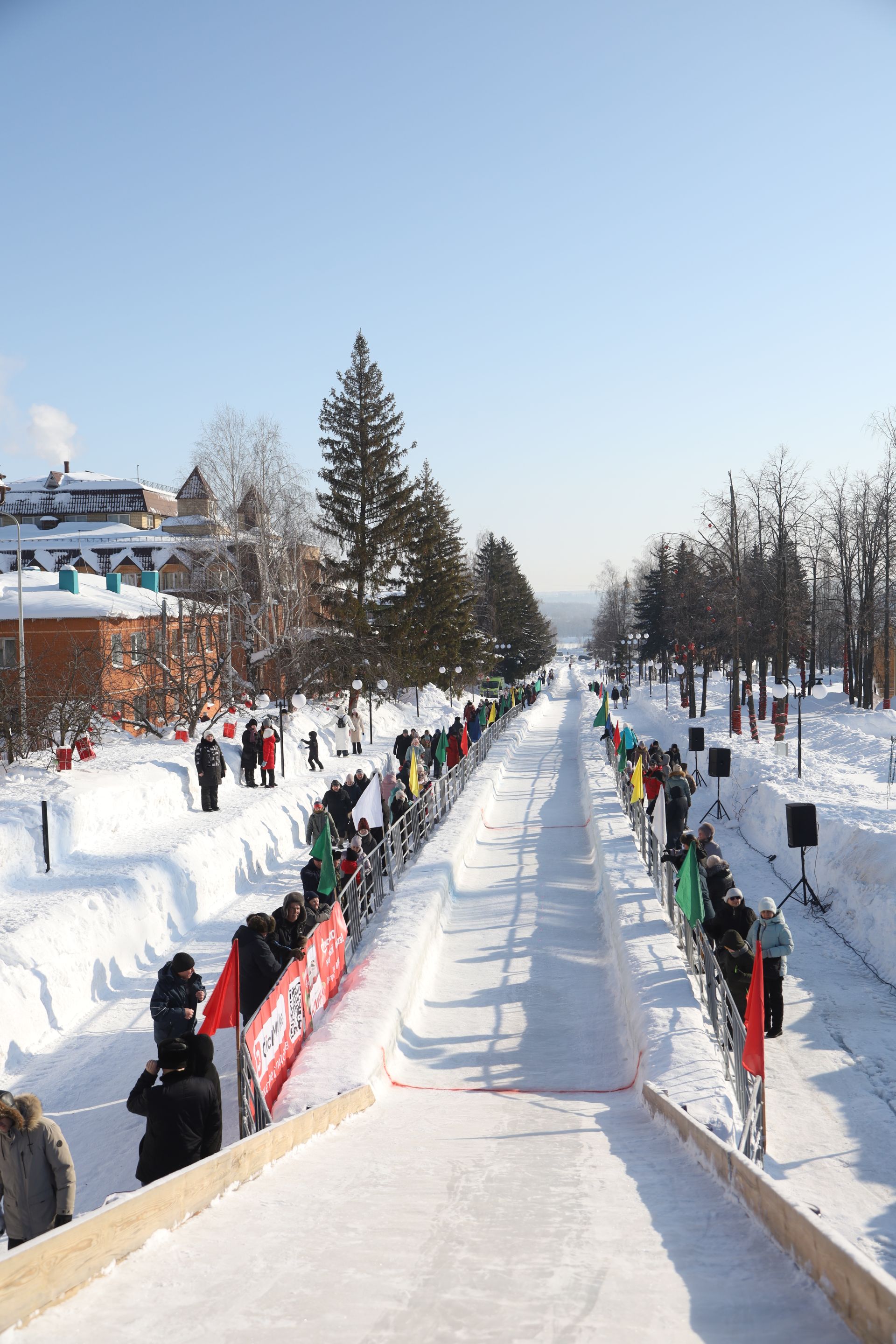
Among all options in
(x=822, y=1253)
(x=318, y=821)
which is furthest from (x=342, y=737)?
(x=822, y=1253)

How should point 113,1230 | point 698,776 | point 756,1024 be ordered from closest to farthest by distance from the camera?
point 113,1230 → point 756,1024 → point 698,776

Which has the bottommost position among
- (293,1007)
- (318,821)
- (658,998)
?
A: (658,998)

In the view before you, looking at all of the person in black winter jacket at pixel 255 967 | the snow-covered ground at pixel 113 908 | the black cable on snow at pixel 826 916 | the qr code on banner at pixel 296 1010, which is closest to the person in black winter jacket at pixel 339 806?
the snow-covered ground at pixel 113 908

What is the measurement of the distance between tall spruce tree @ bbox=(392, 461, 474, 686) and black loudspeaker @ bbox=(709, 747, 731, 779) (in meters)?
19.3

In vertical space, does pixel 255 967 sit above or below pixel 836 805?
above

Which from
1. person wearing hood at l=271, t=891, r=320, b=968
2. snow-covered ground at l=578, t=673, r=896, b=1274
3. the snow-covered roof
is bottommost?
snow-covered ground at l=578, t=673, r=896, b=1274

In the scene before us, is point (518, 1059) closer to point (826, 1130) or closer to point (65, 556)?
point (826, 1130)

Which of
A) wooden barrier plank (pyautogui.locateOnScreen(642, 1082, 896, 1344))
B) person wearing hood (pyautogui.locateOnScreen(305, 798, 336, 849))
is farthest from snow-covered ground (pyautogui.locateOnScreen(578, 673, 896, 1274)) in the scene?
person wearing hood (pyautogui.locateOnScreen(305, 798, 336, 849))

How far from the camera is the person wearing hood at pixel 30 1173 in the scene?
4480 millimetres

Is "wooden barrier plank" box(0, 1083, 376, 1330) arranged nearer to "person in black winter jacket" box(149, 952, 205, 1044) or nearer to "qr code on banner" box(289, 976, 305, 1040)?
"person in black winter jacket" box(149, 952, 205, 1044)

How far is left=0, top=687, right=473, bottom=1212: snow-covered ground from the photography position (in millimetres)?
7703

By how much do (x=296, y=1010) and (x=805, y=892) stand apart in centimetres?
887

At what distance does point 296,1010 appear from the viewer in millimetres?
7844

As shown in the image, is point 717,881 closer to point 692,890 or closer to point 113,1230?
point 692,890
